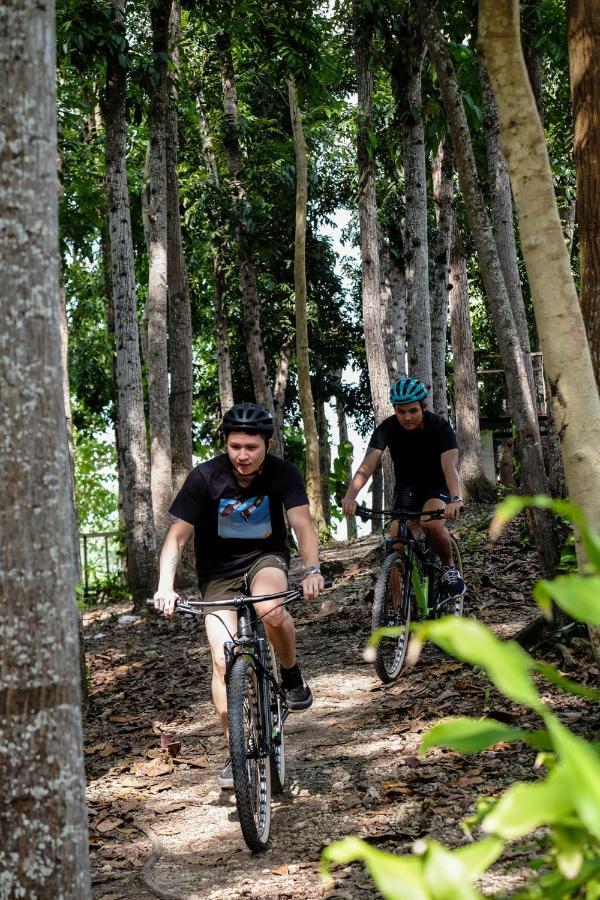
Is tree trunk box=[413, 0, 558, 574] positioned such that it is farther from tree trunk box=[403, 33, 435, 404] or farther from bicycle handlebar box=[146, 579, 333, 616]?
tree trunk box=[403, 33, 435, 404]

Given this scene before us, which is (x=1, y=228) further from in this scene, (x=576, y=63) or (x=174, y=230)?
(x=174, y=230)

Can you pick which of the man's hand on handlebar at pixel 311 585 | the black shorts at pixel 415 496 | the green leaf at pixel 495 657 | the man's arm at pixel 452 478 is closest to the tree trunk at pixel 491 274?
the man's arm at pixel 452 478

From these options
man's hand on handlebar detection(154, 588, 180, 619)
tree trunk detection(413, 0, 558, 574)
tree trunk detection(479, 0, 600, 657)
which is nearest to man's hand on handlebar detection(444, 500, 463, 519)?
tree trunk detection(413, 0, 558, 574)

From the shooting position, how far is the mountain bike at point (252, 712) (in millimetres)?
4812

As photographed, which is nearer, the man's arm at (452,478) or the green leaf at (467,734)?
the green leaf at (467,734)

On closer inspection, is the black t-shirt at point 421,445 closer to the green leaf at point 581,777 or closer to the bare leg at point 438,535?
the bare leg at point 438,535

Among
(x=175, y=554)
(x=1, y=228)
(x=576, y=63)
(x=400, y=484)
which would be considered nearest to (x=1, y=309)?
(x=1, y=228)

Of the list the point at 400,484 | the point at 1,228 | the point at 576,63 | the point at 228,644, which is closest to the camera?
the point at 1,228

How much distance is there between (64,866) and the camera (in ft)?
8.95

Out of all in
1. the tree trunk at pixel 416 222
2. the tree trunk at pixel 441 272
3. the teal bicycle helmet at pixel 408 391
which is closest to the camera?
the teal bicycle helmet at pixel 408 391

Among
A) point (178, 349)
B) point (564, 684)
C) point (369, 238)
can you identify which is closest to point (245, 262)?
point (369, 238)

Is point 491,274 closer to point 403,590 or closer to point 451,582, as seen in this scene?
point 451,582

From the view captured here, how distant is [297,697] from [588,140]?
3707mm

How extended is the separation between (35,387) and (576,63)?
4.64 metres
